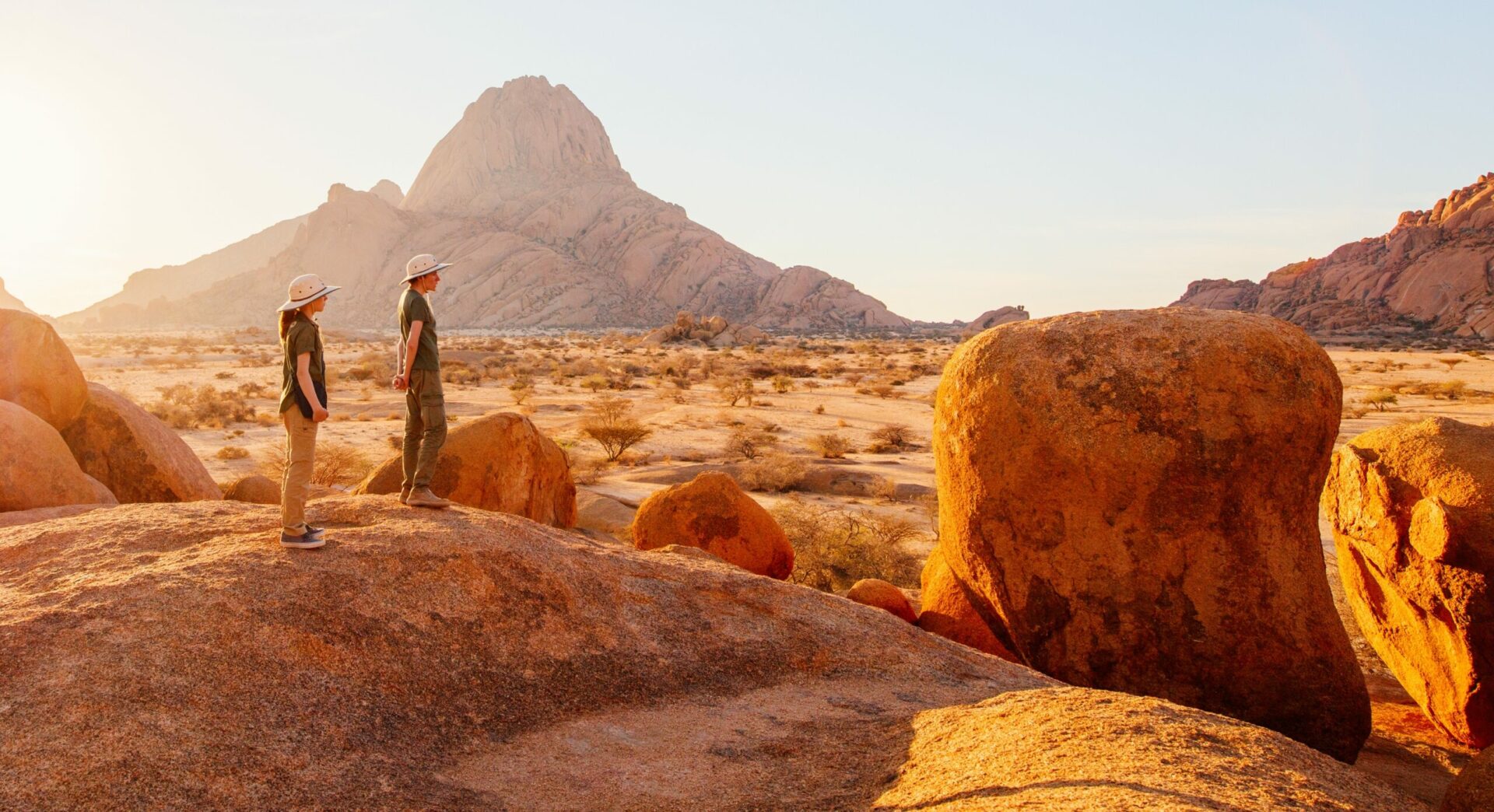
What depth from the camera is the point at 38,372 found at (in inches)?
367

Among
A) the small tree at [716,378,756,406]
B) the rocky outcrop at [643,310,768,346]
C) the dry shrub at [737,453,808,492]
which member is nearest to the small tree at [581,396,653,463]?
the dry shrub at [737,453,808,492]

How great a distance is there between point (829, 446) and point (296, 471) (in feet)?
45.5

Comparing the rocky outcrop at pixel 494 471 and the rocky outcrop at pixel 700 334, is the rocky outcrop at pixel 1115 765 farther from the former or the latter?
the rocky outcrop at pixel 700 334

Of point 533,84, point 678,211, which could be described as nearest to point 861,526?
point 678,211

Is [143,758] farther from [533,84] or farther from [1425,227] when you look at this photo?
[533,84]

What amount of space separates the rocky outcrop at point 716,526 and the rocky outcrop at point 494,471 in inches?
50.6

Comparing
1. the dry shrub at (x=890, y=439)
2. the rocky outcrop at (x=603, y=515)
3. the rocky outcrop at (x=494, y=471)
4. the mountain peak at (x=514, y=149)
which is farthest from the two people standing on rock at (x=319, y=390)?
the mountain peak at (x=514, y=149)

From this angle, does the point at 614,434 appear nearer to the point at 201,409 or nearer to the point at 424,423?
the point at 201,409

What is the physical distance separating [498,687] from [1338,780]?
3.59m

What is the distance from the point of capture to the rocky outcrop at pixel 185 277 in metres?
102

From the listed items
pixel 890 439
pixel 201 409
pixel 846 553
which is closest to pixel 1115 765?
pixel 846 553

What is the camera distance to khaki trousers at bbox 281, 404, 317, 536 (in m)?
4.99

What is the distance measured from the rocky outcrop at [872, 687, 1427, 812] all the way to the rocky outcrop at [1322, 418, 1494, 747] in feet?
9.74

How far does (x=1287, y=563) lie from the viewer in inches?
239
